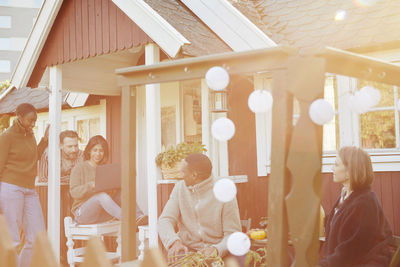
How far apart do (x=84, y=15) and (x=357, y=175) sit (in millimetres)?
4651

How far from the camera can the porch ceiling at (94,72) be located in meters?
7.80

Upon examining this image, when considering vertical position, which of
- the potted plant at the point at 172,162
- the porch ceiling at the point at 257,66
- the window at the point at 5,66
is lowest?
the potted plant at the point at 172,162

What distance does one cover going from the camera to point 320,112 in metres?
1.86

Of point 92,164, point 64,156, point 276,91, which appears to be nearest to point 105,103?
point 64,156

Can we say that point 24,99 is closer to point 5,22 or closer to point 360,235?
point 360,235

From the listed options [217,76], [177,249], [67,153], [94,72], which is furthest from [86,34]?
[217,76]

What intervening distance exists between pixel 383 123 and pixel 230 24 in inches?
93.3

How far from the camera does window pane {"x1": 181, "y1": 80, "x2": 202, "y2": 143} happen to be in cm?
740

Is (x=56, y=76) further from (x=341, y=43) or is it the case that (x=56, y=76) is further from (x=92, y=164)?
(x=341, y=43)

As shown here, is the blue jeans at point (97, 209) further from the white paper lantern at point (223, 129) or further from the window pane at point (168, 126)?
the white paper lantern at point (223, 129)

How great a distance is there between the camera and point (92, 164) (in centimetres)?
699

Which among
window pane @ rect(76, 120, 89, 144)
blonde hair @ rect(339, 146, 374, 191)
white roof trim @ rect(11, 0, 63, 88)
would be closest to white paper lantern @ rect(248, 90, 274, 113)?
blonde hair @ rect(339, 146, 374, 191)

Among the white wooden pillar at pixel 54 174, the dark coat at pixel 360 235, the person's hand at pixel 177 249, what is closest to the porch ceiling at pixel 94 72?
the white wooden pillar at pixel 54 174

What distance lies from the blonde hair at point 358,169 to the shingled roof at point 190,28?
7.87 ft
